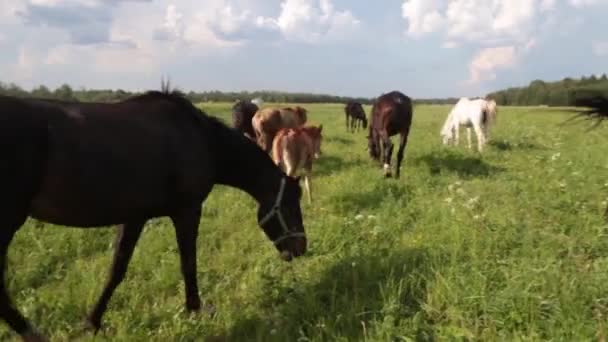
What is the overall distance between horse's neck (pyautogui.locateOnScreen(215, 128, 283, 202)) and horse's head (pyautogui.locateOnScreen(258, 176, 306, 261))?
94mm

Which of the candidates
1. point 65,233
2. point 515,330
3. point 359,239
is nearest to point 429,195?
point 359,239

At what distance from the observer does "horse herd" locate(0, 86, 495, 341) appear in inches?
136

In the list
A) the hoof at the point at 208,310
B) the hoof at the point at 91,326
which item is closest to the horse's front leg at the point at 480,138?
the hoof at the point at 208,310

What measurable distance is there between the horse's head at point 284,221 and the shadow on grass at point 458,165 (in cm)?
607

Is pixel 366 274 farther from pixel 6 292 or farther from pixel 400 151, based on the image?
pixel 400 151

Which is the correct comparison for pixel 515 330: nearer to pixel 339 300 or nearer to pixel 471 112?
pixel 339 300

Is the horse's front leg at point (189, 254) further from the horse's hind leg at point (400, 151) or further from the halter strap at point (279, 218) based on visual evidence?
the horse's hind leg at point (400, 151)

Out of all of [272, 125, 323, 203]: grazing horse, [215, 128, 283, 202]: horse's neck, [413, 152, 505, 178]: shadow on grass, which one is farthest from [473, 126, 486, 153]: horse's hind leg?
[215, 128, 283, 202]: horse's neck

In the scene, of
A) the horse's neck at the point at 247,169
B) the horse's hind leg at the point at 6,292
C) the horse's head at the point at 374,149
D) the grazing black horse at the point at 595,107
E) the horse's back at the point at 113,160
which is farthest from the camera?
the horse's head at the point at 374,149

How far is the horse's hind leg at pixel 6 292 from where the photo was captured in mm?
3363

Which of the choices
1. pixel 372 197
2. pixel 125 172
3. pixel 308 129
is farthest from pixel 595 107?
pixel 125 172

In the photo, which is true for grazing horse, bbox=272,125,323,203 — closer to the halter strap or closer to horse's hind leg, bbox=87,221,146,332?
the halter strap

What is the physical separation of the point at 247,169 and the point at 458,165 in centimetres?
760

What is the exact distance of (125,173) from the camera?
3.93 meters
